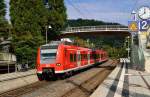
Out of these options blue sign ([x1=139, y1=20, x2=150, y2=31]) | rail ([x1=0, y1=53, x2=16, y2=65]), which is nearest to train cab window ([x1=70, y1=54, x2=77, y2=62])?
blue sign ([x1=139, y1=20, x2=150, y2=31])

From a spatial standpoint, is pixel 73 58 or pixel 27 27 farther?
pixel 27 27

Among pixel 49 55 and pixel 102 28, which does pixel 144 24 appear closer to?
pixel 49 55

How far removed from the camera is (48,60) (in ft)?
101

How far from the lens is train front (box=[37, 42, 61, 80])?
99.9 feet

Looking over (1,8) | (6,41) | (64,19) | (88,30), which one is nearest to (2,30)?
(1,8)

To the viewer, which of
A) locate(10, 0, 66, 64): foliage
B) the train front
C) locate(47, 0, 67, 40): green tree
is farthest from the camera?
locate(47, 0, 67, 40): green tree

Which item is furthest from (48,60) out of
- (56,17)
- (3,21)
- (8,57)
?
(56,17)

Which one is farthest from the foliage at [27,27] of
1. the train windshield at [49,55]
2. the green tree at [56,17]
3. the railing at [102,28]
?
the railing at [102,28]

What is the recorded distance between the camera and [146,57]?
3956 cm

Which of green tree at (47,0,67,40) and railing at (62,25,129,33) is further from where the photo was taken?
railing at (62,25,129,33)

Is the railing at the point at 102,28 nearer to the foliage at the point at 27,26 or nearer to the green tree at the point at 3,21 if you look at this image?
the foliage at the point at 27,26

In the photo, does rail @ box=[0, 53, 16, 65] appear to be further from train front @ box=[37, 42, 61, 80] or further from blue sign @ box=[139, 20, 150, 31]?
blue sign @ box=[139, 20, 150, 31]

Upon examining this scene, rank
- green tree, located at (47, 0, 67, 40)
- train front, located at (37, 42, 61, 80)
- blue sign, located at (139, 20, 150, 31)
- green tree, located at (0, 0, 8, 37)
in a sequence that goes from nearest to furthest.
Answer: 1. blue sign, located at (139, 20, 150, 31)
2. train front, located at (37, 42, 61, 80)
3. green tree, located at (0, 0, 8, 37)
4. green tree, located at (47, 0, 67, 40)

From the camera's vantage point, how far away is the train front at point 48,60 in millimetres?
30453
